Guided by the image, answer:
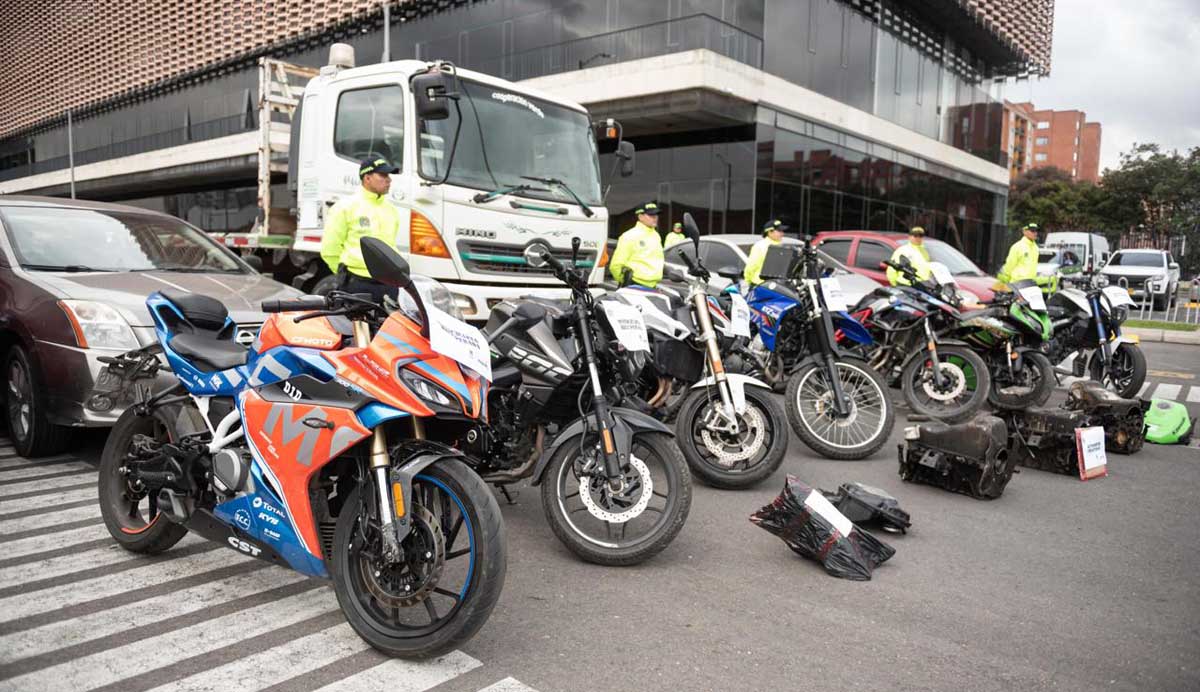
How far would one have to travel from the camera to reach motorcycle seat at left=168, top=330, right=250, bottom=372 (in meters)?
3.46

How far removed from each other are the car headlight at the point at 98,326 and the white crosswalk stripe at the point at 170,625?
1.17 meters

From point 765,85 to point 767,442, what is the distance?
17227 millimetres

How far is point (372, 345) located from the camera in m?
2.90

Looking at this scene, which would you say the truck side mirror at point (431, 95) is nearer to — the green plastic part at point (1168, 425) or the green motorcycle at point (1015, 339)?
the green motorcycle at point (1015, 339)

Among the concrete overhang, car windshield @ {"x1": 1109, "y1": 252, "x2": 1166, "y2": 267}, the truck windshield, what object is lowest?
car windshield @ {"x1": 1109, "y1": 252, "x2": 1166, "y2": 267}

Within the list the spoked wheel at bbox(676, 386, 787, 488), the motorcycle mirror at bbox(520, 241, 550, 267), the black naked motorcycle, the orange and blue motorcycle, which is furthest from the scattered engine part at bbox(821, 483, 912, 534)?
the orange and blue motorcycle

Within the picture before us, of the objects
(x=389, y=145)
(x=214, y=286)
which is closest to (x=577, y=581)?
(x=214, y=286)

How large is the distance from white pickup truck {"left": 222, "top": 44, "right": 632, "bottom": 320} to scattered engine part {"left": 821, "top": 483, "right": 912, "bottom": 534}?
3.65 m

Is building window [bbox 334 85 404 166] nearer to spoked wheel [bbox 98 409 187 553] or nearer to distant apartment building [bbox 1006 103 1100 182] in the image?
spoked wheel [bbox 98 409 187 553]

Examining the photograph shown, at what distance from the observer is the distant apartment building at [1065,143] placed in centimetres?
12125

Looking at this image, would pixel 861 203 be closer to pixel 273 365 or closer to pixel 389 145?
pixel 389 145

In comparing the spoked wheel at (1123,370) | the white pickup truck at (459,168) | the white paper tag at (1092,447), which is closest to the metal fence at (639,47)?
the white pickup truck at (459,168)

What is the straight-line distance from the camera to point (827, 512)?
4.07 meters

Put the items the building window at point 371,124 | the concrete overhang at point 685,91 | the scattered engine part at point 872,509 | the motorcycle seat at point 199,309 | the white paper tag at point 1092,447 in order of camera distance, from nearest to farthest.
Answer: the motorcycle seat at point 199,309
the scattered engine part at point 872,509
the white paper tag at point 1092,447
the building window at point 371,124
the concrete overhang at point 685,91
